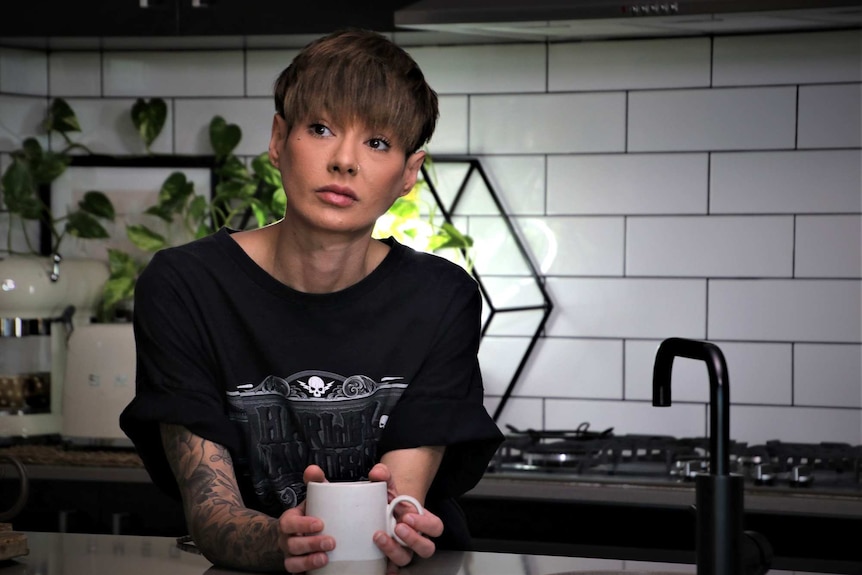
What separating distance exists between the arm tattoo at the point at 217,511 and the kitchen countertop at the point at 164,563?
2 centimetres

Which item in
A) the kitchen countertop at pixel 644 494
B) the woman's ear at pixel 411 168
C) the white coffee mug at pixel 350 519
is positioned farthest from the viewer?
the kitchen countertop at pixel 644 494

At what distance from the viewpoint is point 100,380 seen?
6.73ft

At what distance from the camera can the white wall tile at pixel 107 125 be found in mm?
2371

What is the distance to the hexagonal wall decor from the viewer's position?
7.27 feet

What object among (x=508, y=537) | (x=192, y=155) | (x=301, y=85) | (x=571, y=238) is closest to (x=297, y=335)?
(x=301, y=85)

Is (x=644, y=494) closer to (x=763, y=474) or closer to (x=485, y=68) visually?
(x=763, y=474)

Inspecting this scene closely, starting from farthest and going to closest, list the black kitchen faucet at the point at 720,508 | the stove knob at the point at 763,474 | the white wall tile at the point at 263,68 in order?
the white wall tile at the point at 263,68 < the stove knob at the point at 763,474 < the black kitchen faucet at the point at 720,508

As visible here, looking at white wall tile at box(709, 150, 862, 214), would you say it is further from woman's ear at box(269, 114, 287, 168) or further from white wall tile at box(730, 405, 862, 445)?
woman's ear at box(269, 114, 287, 168)

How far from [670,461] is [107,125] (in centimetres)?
132

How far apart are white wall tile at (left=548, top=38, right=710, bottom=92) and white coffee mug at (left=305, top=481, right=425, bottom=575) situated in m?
1.43

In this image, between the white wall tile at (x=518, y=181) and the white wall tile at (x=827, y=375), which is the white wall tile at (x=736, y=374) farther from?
the white wall tile at (x=518, y=181)

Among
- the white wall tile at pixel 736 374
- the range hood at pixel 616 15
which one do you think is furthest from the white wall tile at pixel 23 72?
the white wall tile at pixel 736 374

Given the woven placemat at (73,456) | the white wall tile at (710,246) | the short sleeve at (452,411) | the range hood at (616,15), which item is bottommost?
the woven placemat at (73,456)

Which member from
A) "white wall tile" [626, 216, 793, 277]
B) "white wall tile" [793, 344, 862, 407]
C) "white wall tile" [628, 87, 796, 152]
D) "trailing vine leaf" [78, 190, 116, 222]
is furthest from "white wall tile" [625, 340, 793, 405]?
"trailing vine leaf" [78, 190, 116, 222]
